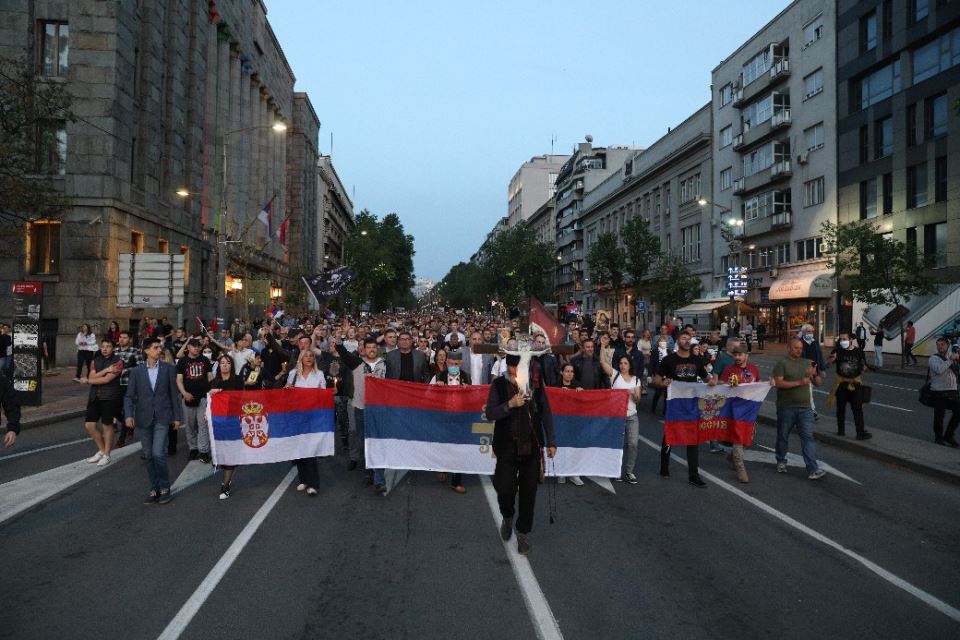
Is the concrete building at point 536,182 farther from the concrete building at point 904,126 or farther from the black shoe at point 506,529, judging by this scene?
the black shoe at point 506,529

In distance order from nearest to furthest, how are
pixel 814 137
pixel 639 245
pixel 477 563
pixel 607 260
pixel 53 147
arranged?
1. pixel 477 563
2. pixel 53 147
3. pixel 814 137
4. pixel 639 245
5. pixel 607 260

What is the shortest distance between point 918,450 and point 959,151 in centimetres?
2872

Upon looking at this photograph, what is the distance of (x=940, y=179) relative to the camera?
111 feet

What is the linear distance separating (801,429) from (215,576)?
753 centimetres

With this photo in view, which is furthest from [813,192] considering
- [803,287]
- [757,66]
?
[757,66]

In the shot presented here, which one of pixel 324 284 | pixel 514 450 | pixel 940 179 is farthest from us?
pixel 940 179

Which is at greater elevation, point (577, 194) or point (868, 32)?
point (577, 194)

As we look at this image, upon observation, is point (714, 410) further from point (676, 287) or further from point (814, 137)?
point (676, 287)

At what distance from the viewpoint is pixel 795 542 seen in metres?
6.36

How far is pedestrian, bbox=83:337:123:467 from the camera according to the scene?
9.65m

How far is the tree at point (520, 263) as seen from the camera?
84438 mm

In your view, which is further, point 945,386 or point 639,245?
point 639,245

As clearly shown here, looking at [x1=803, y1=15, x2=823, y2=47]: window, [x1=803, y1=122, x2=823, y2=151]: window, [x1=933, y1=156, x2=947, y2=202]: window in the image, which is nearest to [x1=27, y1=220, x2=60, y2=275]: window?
[x1=933, y1=156, x2=947, y2=202]: window

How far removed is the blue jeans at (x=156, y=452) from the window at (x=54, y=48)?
2322 cm
